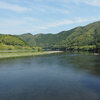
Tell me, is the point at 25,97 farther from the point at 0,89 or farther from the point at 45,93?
the point at 0,89

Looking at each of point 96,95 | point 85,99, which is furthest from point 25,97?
point 96,95

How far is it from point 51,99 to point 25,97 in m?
4.91

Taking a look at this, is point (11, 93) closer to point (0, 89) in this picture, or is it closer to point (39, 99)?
point (0, 89)

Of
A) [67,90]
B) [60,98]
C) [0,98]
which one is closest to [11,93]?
[0,98]

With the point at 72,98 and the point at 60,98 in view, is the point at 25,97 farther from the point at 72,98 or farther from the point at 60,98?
the point at 72,98

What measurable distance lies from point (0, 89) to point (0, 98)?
4.93 metres

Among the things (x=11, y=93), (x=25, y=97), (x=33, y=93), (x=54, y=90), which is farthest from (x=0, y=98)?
(x=54, y=90)

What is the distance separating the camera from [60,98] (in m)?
19.8

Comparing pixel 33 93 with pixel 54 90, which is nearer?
pixel 33 93

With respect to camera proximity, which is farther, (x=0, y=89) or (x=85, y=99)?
(x=0, y=89)

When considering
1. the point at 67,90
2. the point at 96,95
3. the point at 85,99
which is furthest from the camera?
the point at 67,90

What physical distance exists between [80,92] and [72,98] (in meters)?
3.41

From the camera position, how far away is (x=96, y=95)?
21078 millimetres

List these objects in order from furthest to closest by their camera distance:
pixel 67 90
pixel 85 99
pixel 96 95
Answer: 1. pixel 67 90
2. pixel 96 95
3. pixel 85 99
